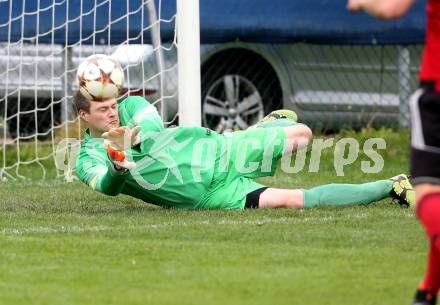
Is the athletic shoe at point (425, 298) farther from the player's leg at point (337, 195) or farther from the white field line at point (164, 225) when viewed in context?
the player's leg at point (337, 195)

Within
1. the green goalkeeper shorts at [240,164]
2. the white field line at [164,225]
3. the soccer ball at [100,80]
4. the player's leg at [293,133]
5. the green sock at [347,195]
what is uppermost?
the soccer ball at [100,80]

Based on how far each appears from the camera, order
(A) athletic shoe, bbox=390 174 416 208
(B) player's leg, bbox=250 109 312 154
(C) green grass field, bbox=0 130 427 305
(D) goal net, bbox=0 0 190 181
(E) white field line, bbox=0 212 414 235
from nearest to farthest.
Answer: (C) green grass field, bbox=0 130 427 305 → (E) white field line, bbox=0 212 414 235 → (A) athletic shoe, bbox=390 174 416 208 → (B) player's leg, bbox=250 109 312 154 → (D) goal net, bbox=0 0 190 181

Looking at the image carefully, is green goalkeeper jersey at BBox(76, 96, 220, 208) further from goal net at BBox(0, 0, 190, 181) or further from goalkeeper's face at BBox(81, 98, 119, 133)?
goal net at BBox(0, 0, 190, 181)

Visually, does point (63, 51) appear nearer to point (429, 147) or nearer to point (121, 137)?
point (121, 137)

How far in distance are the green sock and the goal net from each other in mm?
3428

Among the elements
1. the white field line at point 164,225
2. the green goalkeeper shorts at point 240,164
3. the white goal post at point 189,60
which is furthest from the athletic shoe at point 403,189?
the white goal post at point 189,60

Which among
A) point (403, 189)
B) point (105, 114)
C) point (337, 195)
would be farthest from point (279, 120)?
point (105, 114)

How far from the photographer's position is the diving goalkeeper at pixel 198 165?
7.78 metres

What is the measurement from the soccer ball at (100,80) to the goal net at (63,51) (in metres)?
3.31

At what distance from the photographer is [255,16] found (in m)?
12.8

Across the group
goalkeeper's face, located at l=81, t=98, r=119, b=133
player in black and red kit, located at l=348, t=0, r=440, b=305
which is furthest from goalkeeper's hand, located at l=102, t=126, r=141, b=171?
player in black and red kit, located at l=348, t=0, r=440, b=305

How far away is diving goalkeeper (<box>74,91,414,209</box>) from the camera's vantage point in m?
7.78

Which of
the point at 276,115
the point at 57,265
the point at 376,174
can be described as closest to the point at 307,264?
the point at 57,265

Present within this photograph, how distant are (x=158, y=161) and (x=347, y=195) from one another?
1.26m
